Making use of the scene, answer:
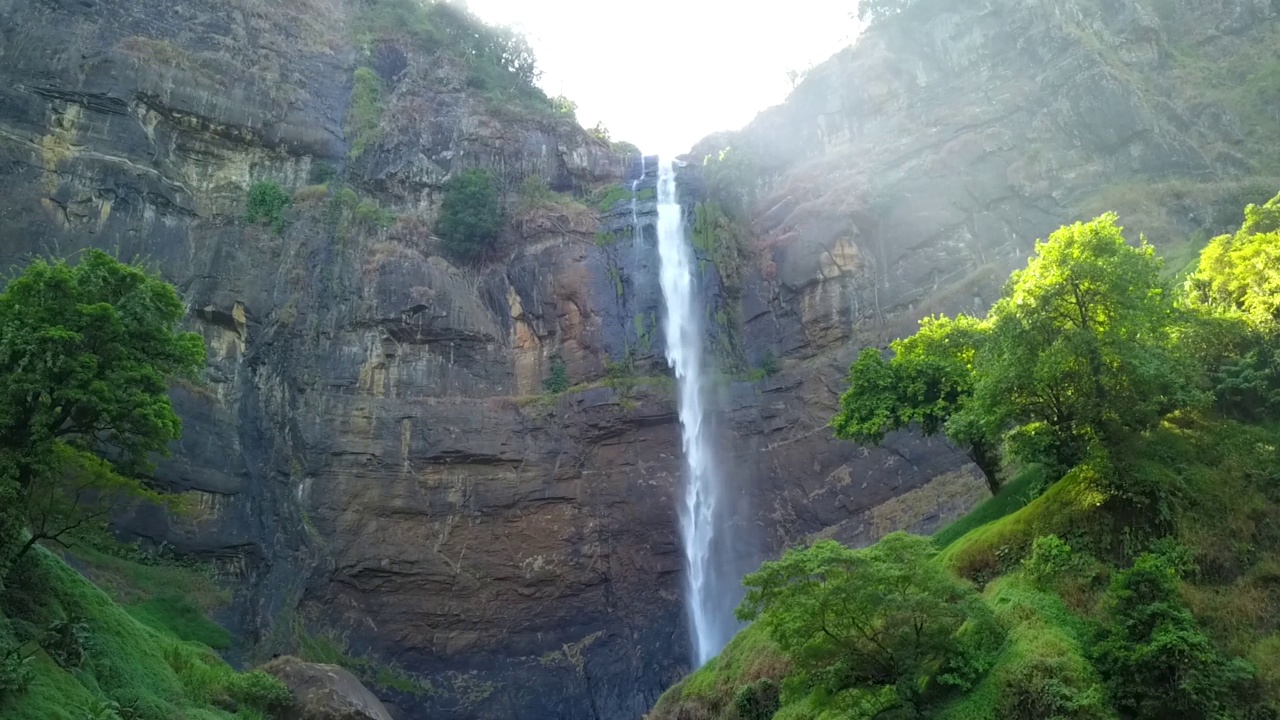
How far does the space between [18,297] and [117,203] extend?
58.2ft

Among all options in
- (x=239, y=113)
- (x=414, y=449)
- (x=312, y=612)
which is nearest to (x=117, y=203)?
(x=239, y=113)

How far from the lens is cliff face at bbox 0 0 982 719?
33.9 m

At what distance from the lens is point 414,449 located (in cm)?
3694

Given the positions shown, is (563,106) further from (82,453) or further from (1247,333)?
(1247,333)

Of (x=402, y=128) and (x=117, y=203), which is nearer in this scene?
(x=117, y=203)

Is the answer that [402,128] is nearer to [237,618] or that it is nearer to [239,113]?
[239,113]

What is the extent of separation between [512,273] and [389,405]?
9151mm

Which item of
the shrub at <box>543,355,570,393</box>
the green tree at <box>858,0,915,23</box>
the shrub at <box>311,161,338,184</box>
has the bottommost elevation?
the shrub at <box>543,355,570,393</box>

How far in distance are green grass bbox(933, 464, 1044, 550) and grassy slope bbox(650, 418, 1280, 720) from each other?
2.61m

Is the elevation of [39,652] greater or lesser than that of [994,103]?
lesser

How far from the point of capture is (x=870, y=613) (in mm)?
16625

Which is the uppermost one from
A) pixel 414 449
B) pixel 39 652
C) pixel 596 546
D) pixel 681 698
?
pixel 414 449

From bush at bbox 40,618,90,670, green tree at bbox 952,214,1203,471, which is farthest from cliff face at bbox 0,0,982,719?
green tree at bbox 952,214,1203,471

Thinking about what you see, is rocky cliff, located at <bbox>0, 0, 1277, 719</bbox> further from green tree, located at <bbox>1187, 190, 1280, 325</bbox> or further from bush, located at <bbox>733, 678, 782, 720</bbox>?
bush, located at <bbox>733, 678, 782, 720</bbox>
